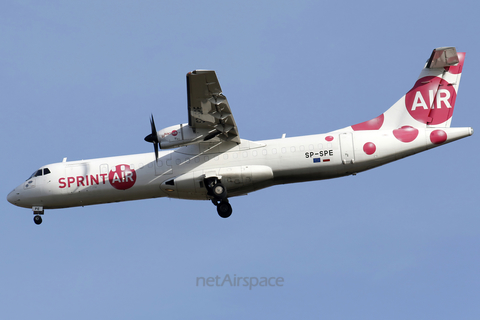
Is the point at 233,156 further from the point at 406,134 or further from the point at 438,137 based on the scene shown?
the point at 438,137

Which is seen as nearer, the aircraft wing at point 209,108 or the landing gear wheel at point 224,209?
the aircraft wing at point 209,108

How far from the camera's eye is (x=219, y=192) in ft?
82.2

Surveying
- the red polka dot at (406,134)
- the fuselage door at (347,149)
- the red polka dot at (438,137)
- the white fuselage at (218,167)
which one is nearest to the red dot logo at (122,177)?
the white fuselage at (218,167)

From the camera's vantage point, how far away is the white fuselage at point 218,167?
24875 millimetres

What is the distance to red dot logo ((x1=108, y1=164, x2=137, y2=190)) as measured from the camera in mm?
26109

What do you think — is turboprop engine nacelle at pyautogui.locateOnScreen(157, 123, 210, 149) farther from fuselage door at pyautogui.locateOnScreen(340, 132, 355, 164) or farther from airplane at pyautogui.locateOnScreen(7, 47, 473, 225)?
fuselage door at pyautogui.locateOnScreen(340, 132, 355, 164)

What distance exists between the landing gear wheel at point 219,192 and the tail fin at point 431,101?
247 inches

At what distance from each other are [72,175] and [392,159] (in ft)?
45.5

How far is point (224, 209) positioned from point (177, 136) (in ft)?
13.0

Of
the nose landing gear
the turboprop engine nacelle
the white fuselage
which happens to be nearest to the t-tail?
the white fuselage

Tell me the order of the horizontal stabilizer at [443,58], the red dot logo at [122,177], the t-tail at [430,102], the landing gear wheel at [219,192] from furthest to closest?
the red dot logo at [122,177]
the t-tail at [430,102]
the horizontal stabilizer at [443,58]
the landing gear wheel at [219,192]

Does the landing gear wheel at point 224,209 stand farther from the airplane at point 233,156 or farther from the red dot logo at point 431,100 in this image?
the red dot logo at point 431,100

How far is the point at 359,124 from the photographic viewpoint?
26.2m

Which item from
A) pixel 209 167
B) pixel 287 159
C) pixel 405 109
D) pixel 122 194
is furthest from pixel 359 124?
pixel 122 194
